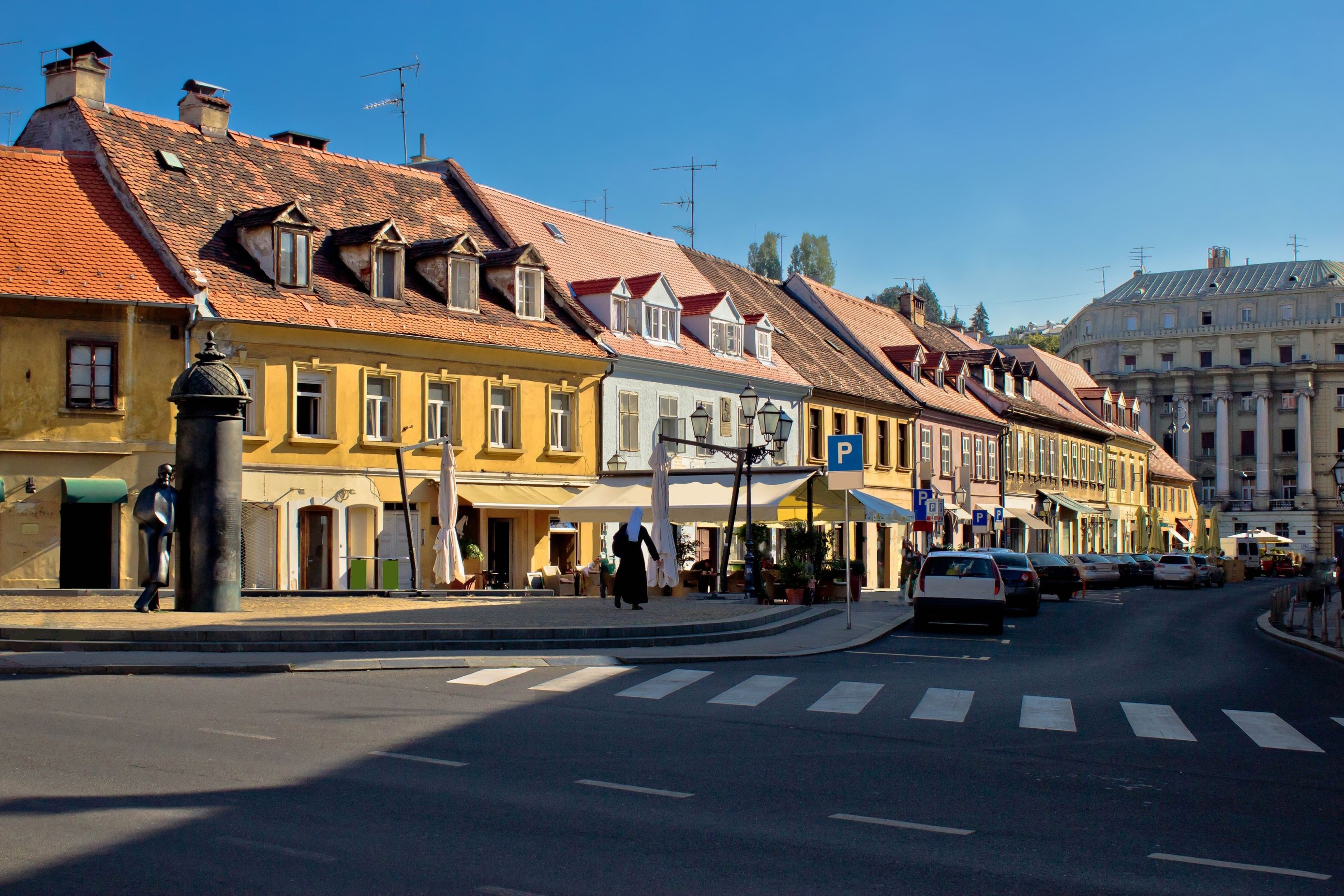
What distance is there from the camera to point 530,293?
3647cm

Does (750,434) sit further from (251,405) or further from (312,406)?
(251,405)

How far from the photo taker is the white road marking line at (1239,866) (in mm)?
7195

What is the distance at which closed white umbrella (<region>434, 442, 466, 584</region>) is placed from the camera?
1077 inches

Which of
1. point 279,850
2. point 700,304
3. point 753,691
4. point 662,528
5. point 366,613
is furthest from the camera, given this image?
point 700,304

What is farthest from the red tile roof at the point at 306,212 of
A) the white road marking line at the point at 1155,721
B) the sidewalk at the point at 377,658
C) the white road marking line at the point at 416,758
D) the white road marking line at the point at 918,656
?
the white road marking line at the point at 1155,721

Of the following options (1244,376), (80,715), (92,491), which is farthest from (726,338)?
(1244,376)

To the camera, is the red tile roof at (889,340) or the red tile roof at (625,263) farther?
the red tile roof at (889,340)

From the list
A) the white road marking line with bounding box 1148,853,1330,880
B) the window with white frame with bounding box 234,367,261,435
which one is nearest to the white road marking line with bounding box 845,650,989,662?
the white road marking line with bounding box 1148,853,1330,880

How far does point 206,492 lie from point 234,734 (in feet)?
32.8

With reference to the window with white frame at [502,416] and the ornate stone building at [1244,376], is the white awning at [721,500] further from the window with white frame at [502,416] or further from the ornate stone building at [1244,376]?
the ornate stone building at [1244,376]

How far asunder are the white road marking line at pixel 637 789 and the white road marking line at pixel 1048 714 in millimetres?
4835

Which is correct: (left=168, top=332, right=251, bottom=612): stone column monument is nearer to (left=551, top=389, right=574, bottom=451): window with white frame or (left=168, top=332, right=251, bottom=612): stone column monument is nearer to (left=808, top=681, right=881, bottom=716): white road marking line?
(left=808, top=681, right=881, bottom=716): white road marking line

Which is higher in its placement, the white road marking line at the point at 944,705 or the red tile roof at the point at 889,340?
the red tile roof at the point at 889,340

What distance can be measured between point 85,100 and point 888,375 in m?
32.2
